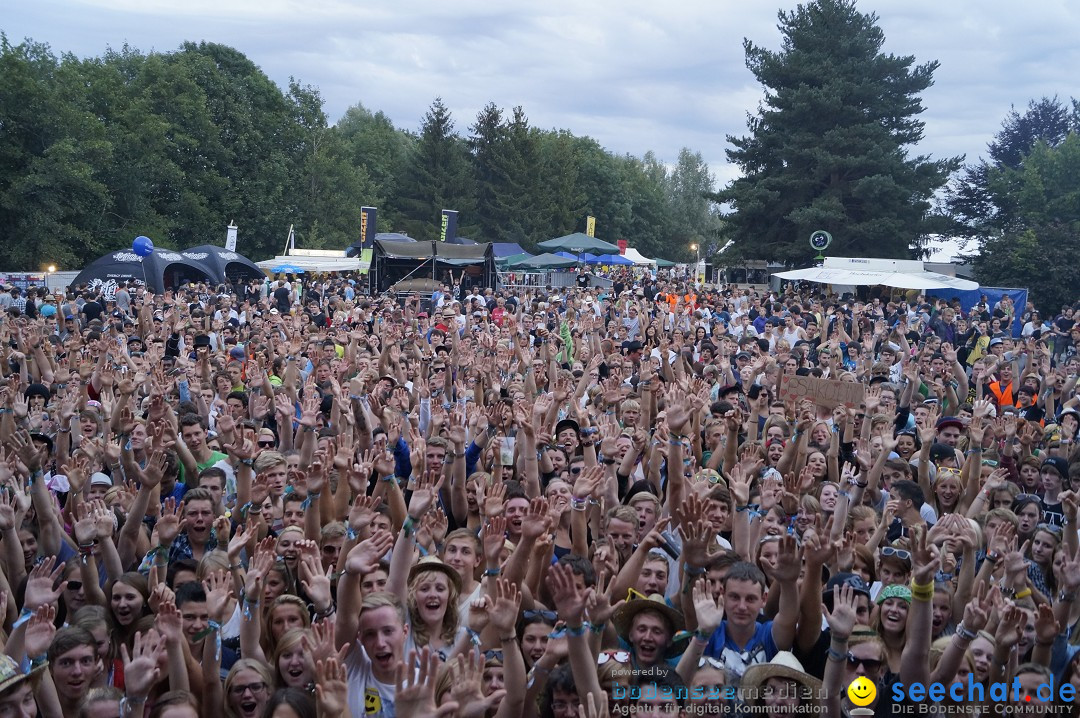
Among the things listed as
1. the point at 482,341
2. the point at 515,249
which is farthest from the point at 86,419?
the point at 515,249

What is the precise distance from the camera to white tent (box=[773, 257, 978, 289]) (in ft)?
83.0

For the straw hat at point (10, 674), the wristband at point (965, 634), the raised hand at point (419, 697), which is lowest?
the straw hat at point (10, 674)

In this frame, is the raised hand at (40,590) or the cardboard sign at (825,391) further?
the cardboard sign at (825,391)

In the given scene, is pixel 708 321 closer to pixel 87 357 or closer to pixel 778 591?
pixel 87 357

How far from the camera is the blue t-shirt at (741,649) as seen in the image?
13.2ft

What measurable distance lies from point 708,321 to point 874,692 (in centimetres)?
1453

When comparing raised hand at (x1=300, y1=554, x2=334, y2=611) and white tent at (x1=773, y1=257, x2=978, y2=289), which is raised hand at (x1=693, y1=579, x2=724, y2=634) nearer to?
raised hand at (x1=300, y1=554, x2=334, y2=611)

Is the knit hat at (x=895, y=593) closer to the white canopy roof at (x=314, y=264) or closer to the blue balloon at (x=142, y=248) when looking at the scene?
the blue balloon at (x=142, y=248)

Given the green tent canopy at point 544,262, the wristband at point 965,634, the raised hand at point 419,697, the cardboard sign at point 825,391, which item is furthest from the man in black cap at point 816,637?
the green tent canopy at point 544,262

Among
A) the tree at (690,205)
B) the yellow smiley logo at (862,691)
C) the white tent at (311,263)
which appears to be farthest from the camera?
the tree at (690,205)

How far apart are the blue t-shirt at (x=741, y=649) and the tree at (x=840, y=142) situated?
34789 mm

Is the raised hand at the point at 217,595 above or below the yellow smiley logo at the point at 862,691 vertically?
above

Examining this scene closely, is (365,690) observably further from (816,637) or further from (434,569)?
(816,637)

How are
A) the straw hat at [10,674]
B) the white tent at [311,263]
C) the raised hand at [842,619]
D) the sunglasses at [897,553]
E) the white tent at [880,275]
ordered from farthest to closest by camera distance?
the white tent at [311,263] → the white tent at [880,275] → the sunglasses at [897,553] → the raised hand at [842,619] → the straw hat at [10,674]
